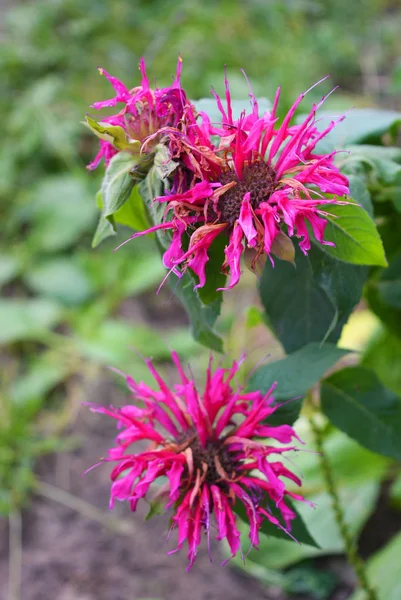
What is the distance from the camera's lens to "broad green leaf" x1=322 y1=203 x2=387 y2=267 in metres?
0.54

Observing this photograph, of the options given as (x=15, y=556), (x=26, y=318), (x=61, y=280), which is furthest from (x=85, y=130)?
(x=15, y=556)

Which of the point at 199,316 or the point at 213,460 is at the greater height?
the point at 199,316

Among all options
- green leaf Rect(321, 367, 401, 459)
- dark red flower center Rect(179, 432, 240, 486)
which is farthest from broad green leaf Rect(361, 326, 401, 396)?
dark red flower center Rect(179, 432, 240, 486)

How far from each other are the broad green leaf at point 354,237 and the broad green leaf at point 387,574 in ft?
2.23

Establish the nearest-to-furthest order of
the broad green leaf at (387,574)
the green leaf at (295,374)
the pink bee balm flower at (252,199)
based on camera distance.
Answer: the pink bee balm flower at (252,199) < the green leaf at (295,374) < the broad green leaf at (387,574)

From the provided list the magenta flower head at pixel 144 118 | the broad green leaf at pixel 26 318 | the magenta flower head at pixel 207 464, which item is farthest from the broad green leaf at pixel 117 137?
the broad green leaf at pixel 26 318

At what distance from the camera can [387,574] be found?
1.05 m

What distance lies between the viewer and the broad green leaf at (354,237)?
537mm

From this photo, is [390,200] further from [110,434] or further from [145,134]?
[110,434]

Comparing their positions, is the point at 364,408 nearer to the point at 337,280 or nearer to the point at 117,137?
the point at 337,280

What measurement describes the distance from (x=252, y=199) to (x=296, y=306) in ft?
0.57

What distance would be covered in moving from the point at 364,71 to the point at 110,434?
1790 mm

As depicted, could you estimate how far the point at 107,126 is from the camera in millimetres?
524

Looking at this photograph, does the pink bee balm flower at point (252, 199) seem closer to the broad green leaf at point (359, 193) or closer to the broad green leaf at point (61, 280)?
the broad green leaf at point (359, 193)
